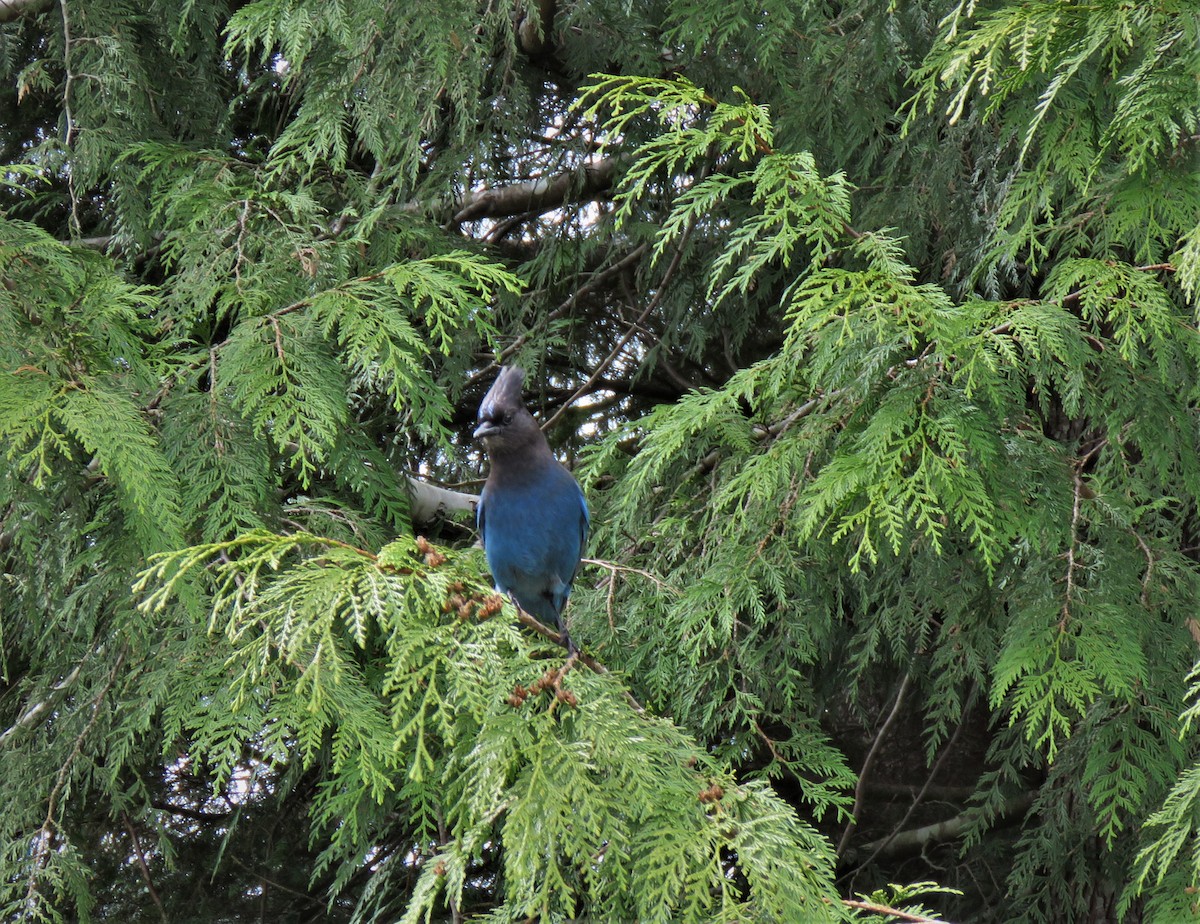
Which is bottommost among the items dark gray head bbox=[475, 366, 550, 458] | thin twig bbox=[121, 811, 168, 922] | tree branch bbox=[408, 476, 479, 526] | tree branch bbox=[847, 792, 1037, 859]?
thin twig bbox=[121, 811, 168, 922]

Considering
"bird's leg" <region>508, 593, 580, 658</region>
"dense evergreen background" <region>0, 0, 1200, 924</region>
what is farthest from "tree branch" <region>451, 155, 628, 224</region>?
"bird's leg" <region>508, 593, 580, 658</region>

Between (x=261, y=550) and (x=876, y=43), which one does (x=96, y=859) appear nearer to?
(x=261, y=550)

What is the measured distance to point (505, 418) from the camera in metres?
3.64

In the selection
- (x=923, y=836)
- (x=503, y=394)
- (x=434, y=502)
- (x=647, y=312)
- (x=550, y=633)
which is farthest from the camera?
(x=923, y=836)

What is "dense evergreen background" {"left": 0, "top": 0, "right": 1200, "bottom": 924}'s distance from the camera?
2.29 meters

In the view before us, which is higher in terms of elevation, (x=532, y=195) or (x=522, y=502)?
(x=532, y=195)

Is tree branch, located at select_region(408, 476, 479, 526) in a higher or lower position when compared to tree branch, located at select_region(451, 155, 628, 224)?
lower

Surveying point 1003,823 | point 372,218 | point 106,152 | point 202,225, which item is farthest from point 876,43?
point 1003,823

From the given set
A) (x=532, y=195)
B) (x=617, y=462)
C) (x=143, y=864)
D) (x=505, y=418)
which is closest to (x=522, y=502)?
(x=505, y=418)

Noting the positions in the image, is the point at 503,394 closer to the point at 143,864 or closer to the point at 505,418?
the point at 505,418

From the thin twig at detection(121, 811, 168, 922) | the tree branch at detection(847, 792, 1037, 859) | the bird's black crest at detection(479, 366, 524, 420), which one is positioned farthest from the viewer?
the tree branch at detection(847, 792, 1037, 859)

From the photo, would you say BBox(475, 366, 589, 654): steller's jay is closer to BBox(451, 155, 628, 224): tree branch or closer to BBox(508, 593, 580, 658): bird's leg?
BBox(508, 593, 580, 658): bird's leg

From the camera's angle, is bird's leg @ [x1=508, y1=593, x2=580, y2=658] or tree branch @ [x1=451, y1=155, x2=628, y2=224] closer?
bird's leg @ [x1=508, y1=593, x2=580, y2=658]

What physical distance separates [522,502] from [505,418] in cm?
26
